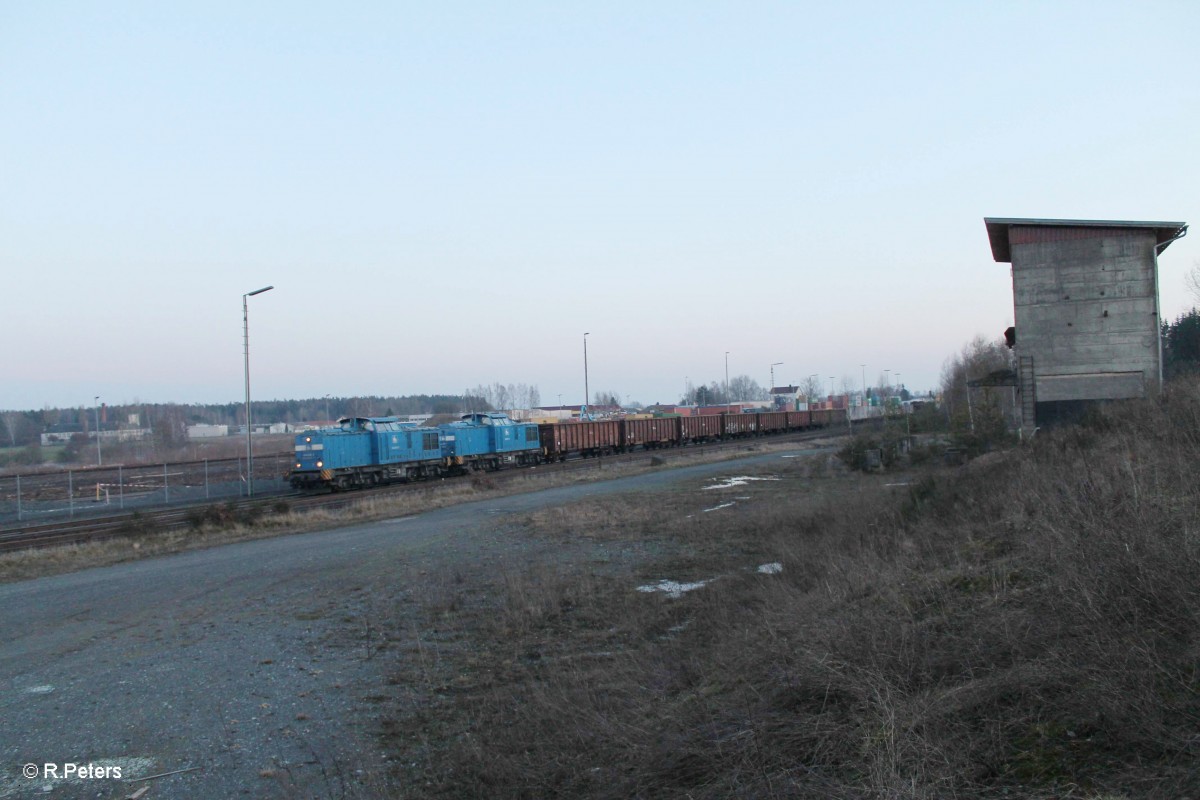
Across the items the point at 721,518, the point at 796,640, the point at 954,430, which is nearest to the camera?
the point at 796,640

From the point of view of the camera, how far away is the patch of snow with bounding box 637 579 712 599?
38.7 ft

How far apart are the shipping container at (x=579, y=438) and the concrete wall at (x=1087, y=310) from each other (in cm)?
3056

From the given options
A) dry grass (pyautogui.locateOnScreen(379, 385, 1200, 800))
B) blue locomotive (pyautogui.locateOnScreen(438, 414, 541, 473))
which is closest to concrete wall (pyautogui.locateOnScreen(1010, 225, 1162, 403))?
dry grass (pyautogui.locateOnScreen(379, 385, 1200, 800))

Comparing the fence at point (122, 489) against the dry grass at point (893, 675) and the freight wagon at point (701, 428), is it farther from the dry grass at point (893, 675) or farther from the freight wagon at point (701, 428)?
the freight wagon at point (701, 428)

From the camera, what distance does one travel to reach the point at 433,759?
6.05 metres

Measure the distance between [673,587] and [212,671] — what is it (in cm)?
643

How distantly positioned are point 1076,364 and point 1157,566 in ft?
79.7

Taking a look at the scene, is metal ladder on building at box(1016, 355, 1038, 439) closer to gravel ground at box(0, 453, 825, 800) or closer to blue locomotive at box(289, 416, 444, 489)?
gravel ground at box(0, 453, 825, 800)

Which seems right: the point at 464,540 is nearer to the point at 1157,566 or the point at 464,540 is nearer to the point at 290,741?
the point at 290,741

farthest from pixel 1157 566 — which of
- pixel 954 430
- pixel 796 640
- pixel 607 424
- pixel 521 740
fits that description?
pixel 607 424

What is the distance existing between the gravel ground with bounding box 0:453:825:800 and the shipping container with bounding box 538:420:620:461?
3381 centimetres

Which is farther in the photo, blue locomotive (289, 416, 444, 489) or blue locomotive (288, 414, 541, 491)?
blue locomotive (288, 414, 541, 491)

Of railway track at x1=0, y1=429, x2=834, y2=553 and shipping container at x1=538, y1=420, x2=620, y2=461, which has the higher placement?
shipping container at x1=538, y1=420, x2=620, y2=461

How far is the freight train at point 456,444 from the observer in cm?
3412
